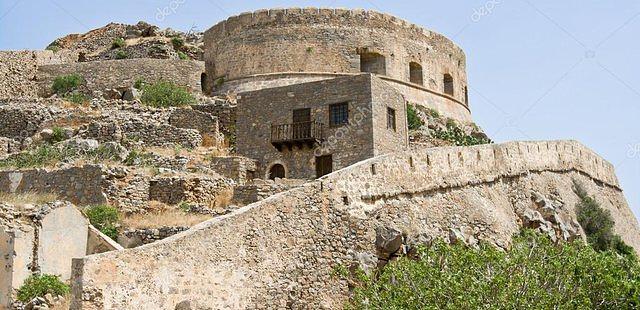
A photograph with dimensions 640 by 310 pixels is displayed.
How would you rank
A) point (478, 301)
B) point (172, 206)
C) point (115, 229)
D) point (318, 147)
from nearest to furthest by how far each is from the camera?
point (478, 301)
point (115, 229)
point (172, 206)
point (318, 147)

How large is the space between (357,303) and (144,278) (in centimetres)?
358

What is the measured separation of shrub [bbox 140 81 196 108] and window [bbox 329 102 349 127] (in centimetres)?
811

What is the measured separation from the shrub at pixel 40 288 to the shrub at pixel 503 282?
5.13m

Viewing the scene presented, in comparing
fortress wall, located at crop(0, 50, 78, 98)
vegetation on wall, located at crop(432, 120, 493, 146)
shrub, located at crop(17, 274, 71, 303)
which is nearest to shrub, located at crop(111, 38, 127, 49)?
fortress wall, located at crop(0, 50, 78, 98)

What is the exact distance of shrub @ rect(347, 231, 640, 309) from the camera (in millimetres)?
12820

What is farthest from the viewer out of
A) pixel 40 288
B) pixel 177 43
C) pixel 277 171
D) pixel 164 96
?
pixel 177 43

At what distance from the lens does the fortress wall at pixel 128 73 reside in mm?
31844

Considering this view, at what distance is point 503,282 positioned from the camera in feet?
42.3

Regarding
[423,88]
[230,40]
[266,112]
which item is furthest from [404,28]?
[266,112]

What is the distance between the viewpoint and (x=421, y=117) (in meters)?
32.2

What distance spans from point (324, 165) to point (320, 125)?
3.61 feet

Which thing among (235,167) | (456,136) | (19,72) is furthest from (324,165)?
(19,72)

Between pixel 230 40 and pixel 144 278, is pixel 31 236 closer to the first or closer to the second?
pixel 144 278

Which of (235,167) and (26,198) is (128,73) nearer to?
(235,167)
